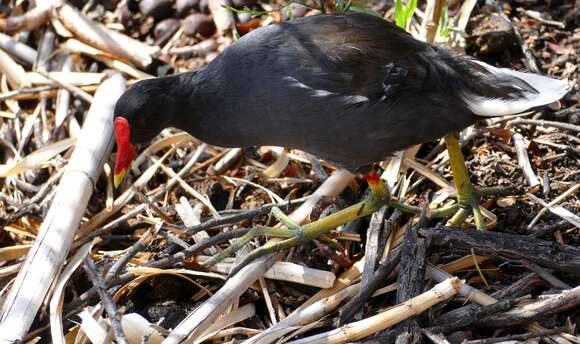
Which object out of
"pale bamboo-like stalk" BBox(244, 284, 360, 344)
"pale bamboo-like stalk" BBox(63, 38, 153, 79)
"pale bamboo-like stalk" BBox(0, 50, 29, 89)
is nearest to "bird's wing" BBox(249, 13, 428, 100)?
"pale bamboo-like stalk" BBox(244, 284, 360, 344)

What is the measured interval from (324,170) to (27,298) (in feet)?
4.50

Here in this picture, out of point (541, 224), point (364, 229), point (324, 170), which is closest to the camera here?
point (541, 224)

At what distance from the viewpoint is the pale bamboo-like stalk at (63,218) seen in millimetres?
2889

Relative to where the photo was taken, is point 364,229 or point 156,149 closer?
point 364,229

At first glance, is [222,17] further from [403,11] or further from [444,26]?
[444,26]

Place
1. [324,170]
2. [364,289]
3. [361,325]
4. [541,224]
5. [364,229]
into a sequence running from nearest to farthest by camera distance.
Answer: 1. [361,325]
2. [364,289]
3. [541,224]
4. [364,229]
5. [324,170]

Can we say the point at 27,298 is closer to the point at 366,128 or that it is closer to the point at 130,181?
the point at 130,181

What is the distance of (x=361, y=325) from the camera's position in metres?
2.67

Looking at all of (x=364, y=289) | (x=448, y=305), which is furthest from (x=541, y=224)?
(x=364, y=289)

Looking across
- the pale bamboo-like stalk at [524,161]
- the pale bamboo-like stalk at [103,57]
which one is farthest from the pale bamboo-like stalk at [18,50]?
the pale bamboo-like stalk at [524,161]

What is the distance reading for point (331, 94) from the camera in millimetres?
2871

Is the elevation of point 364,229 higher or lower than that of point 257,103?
lower

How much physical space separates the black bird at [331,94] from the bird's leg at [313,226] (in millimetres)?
164

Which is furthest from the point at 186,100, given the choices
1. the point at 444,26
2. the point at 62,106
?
the point at 444,26
